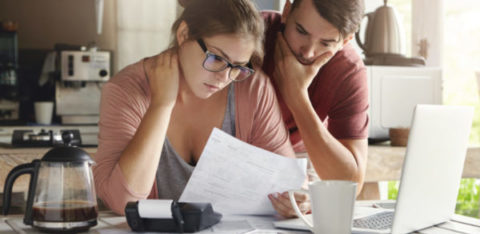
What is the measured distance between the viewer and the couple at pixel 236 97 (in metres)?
1.43

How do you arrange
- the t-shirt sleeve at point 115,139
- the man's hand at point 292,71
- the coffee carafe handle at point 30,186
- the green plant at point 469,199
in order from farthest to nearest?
the green plant at point 469,199 → the man's hand at point 292,71 → the t-shirt sleeve at point 115,139 → the coffee carafe handle at point 30,186

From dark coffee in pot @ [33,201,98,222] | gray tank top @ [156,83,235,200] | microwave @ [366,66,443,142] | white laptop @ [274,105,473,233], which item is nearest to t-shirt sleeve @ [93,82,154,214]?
gray tank top @ [156,83,235,200]

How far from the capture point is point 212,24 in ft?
4.86

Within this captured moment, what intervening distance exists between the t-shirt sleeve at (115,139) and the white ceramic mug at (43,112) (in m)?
2.22

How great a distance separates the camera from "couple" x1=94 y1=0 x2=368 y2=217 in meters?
1.43

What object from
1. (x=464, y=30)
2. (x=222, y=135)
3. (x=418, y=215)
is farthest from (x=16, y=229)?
(x=464, y=30)

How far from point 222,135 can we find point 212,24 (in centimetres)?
31

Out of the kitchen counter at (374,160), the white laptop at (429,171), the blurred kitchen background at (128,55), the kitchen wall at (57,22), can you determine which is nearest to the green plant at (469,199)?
the blurred kitchen background at (128,55)

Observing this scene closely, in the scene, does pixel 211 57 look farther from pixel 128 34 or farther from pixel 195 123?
pixel 128 34

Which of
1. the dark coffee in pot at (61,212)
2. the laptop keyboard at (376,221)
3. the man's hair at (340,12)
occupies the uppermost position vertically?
the man's hair at (340,12)

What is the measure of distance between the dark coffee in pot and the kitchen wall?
3.25 m

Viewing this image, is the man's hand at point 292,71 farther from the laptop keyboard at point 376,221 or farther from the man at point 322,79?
the laptop keyboard at point 376,221

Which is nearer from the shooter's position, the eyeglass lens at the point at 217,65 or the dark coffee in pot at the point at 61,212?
the dark coffee in pot at the point at 61,212

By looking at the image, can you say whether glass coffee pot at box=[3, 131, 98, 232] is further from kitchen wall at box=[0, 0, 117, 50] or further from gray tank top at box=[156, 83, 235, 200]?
kitchen wall at box=[0, 0, 117, 50]
